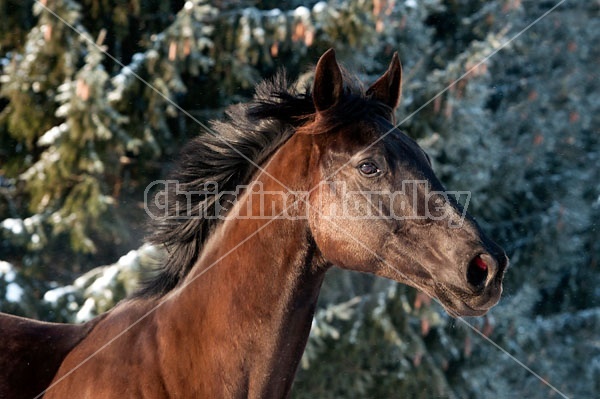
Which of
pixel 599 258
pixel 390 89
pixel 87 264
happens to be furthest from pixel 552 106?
pixel 390 89

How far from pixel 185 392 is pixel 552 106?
13533mm

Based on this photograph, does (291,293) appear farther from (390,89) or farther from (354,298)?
(354,298)

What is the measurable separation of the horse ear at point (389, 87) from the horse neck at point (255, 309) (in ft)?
1.58

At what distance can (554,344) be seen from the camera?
1471 centimetres

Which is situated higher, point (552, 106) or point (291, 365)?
point (291, 365)

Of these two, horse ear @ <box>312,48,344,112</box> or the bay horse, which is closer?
the bay horse

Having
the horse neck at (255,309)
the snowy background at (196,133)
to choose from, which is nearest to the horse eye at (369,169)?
the horse neck at (255,309)

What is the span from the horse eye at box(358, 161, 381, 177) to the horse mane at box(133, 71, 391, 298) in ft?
1.08

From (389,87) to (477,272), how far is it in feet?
3.14

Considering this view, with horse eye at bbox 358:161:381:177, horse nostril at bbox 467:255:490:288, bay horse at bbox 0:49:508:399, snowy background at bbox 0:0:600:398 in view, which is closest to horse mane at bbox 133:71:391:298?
bay horse at bbox 0:49:508:399

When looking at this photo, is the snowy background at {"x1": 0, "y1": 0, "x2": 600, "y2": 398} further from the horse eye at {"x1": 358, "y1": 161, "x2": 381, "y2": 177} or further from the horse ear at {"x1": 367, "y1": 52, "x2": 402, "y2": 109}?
the horse eye at {"x1": 358, "y1": 161, "x2": 381, "y2": 177}

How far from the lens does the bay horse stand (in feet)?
9.53

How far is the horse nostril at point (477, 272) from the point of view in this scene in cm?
277

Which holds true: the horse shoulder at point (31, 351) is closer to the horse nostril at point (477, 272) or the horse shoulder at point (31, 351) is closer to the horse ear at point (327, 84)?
the horse ear at point (327, 84)
